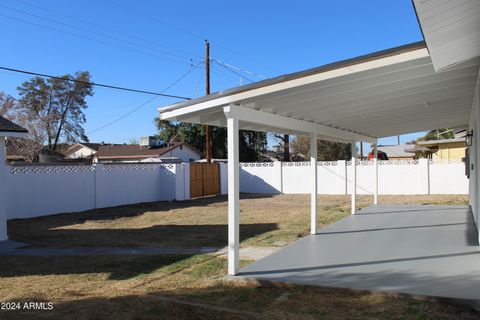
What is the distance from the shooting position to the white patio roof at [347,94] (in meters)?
5.16

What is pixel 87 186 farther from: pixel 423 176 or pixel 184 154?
pixel 184 154

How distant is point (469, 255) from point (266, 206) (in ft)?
35.8

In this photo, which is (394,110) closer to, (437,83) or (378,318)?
(437,83)

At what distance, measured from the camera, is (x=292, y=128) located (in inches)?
307

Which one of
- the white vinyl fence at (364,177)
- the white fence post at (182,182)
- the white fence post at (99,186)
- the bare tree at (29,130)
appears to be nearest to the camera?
the white fence post at (99,186)

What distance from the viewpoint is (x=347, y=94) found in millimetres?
6410

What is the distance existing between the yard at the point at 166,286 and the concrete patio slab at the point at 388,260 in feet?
1.17

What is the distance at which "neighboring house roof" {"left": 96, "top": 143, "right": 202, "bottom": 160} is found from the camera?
3900 cm

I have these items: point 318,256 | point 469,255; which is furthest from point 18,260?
point 469,255

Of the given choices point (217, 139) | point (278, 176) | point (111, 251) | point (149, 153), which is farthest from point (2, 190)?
point (149, 153)

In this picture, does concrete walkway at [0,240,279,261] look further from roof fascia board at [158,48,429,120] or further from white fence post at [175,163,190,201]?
white fence post at [175,163,190,201]

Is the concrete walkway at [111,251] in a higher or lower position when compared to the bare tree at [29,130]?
lower

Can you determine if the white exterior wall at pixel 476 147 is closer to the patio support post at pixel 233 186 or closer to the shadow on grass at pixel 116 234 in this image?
the patio support post at pixel 233 186

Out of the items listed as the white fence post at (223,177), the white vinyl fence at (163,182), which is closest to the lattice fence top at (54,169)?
the white vinyl fence at (163,182)
